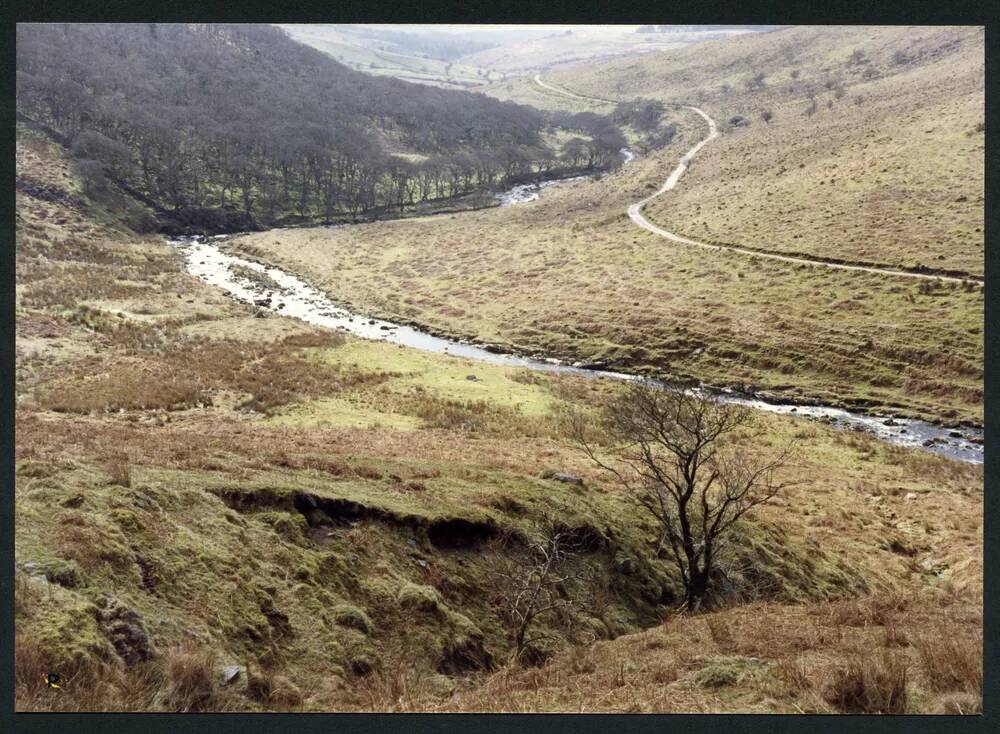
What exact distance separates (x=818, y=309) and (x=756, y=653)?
138 feet

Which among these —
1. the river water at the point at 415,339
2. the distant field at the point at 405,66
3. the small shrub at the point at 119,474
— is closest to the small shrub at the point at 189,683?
the small shrub at the point at 119,474

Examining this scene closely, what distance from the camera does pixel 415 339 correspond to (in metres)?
49.3

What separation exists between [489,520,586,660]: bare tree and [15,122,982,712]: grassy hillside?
0.56ft

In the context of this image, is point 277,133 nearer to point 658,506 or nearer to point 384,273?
point 384,273

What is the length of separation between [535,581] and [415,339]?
1555 inches

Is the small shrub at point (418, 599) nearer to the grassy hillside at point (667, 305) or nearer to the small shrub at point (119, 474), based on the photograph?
the small shrub at point (119, 474)

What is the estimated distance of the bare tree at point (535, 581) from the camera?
9664 mm

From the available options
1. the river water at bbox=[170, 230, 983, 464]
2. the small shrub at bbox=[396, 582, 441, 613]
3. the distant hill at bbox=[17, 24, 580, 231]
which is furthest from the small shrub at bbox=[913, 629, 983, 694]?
the distant hill at bbox=[17, 24, 580, 231]

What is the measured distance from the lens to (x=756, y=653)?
27.7 ft

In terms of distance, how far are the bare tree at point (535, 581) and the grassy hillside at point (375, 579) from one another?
17cm

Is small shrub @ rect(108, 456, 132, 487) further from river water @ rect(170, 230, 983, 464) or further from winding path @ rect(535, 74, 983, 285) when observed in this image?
winding path @ rect(535, 74, 983, 285)

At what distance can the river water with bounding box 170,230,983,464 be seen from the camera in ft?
110

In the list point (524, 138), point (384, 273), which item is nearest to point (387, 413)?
point (384, 273)

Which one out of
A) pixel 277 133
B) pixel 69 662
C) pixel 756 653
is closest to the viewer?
pixel 69 662
